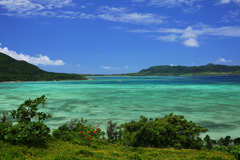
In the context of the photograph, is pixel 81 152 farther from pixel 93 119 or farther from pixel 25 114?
pixel 93 119

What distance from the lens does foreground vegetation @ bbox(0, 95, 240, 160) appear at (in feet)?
30.1

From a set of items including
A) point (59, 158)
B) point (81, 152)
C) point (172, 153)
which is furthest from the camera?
point (172, 153)

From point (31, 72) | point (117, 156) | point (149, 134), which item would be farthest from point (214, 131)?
point (31, 72)

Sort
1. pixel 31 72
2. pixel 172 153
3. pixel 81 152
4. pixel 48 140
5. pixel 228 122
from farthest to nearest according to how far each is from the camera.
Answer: pixel 31 72 → pixel 228 122 → pixel 48 140 → pixel 172 153 → pixel 81 152

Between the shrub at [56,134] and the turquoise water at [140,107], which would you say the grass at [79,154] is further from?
the turquoise water at [140,107]

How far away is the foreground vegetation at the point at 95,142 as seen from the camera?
918 cm

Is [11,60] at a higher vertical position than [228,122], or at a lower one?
higher

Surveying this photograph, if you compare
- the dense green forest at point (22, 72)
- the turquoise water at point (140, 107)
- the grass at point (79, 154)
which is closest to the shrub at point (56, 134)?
the grass at point (79, 154)

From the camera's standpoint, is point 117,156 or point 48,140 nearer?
point 117,156

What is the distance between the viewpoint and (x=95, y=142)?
1224 cm

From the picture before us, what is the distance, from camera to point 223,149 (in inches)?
468

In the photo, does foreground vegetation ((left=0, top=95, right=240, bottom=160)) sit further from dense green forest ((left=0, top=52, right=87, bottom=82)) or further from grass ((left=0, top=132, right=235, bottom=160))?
dense green forest ((left=0, top=52, right=87, bottom=82))

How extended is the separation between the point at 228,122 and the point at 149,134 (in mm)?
13559

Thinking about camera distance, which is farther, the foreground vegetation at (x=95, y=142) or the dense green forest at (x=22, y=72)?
the dense green forest at (x=22, y=72)
